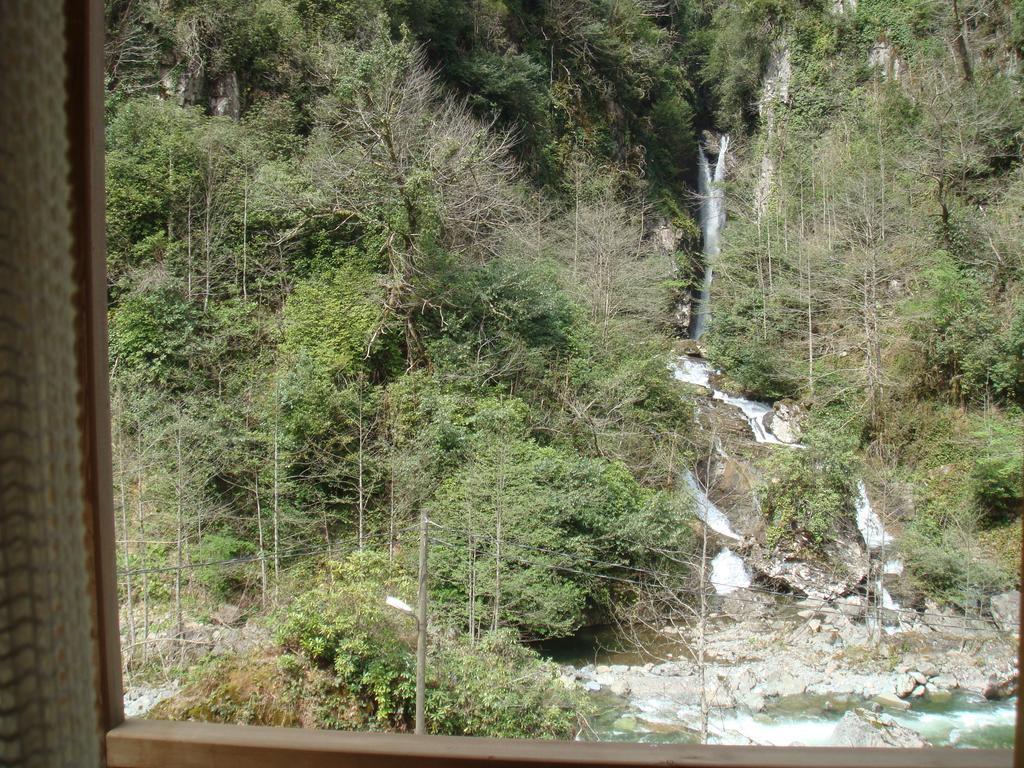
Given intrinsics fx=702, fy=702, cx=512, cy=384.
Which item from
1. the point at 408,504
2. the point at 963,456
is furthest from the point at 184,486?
the point at 963,456

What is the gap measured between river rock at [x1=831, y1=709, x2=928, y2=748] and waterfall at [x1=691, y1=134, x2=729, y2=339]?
1210 cm

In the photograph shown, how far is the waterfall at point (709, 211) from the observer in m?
19.3

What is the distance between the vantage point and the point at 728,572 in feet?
37.3

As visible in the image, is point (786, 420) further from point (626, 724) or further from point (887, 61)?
point (887, 61)

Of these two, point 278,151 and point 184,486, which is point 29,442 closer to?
point 184,486

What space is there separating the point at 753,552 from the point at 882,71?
1509 centimetres

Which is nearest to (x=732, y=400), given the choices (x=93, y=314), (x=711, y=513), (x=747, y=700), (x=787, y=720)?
(x=711, y=513)

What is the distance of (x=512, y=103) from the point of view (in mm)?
16250

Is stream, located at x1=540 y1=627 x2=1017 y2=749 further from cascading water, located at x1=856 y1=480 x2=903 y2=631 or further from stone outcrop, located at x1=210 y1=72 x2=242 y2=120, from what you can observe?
stone outcrop, located at x1=210 y1=72 x2=242 y2=120

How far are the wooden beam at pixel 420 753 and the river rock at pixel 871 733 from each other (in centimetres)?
680

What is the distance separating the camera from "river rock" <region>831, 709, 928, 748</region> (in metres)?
6.87

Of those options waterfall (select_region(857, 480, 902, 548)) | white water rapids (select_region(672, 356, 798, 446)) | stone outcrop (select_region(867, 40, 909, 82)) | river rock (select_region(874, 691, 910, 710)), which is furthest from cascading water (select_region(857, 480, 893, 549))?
stone outcrop (select_region(867, 40, 909, 82))

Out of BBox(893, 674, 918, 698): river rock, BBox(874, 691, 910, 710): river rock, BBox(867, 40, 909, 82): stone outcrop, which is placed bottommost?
BBox(874, 691, 910, 710): river rock

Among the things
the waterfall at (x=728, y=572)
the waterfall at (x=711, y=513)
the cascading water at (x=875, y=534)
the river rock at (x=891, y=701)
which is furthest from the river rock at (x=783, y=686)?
the waterfall at (x=711, y=513)
